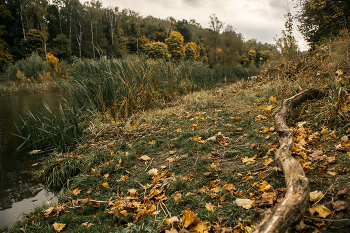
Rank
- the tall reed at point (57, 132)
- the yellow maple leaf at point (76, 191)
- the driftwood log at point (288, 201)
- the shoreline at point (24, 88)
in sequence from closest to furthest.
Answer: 1. the driftwood log at point (288, 201)
2. the yellow maple leaf at point (76, 191)
3. the tall reed at point (57, 132)
4. the shoreline at point (24, 88)

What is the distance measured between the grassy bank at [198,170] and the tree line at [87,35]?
55.8ft

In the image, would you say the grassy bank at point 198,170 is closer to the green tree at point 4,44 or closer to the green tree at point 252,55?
the green tree at point 4,44

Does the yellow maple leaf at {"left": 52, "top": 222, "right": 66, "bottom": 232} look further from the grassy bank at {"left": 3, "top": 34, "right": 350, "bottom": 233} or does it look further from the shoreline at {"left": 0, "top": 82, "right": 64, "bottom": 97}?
the shoreline at {"left": 0, "top": 82, "right": 64, "bottom": 97}

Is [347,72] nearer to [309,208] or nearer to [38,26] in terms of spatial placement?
[309,208]

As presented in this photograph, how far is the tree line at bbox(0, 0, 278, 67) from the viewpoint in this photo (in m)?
25.4

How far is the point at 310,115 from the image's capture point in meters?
2.87

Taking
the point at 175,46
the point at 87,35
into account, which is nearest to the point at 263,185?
the point at 175,46

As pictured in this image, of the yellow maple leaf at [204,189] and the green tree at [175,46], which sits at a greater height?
the green tree at [175,46]

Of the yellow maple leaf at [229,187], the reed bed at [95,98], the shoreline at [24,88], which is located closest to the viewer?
the yellow maple leaf at [229,187]

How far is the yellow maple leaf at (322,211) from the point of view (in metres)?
1.21

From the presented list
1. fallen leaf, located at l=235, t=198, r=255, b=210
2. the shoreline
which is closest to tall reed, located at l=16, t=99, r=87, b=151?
fallen leaf, located at l=235, t=198, r=255, b=210

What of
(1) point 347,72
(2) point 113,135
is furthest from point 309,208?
(2) point 113,135

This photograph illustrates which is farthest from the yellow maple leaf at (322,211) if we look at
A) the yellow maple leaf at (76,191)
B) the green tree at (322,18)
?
the green tree at (322,18)

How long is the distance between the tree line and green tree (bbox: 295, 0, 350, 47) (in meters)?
14.2
